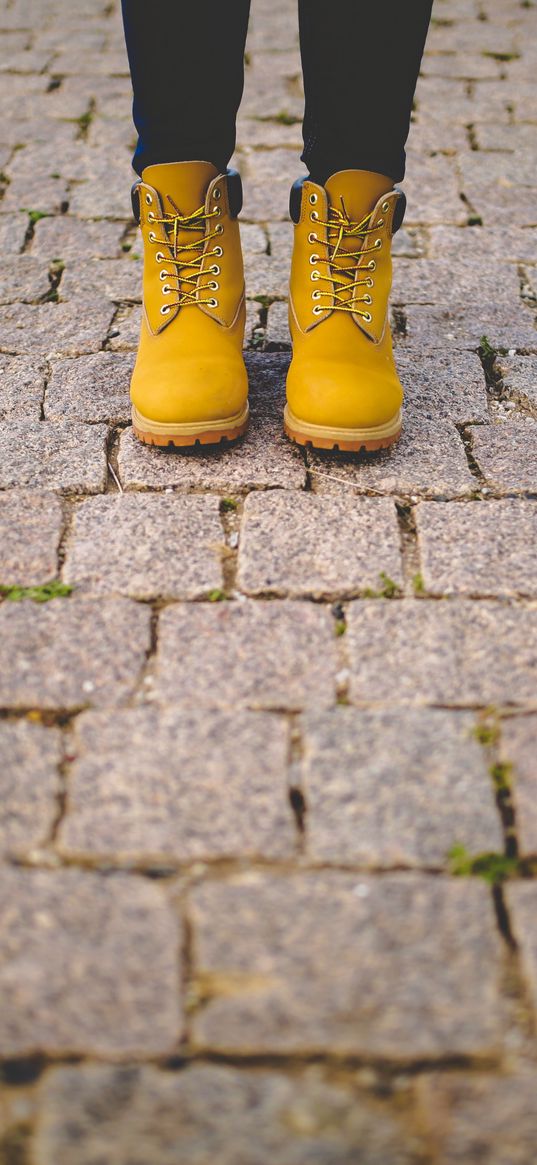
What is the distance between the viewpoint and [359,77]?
5.73ft

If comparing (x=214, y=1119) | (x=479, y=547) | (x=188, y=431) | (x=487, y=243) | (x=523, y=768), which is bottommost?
(x=214, y=1119)

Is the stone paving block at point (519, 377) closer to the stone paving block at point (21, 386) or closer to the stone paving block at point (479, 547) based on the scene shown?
the stone paving block at point (479, 547)

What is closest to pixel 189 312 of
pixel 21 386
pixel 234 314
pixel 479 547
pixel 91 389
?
pixel 234 314

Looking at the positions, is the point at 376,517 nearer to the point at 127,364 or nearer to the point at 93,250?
the point at 127,364

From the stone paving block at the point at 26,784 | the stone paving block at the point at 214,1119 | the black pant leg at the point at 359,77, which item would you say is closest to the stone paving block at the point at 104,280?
the black pant leg at the point at 359,77

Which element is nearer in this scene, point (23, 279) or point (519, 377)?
point (519, 377)

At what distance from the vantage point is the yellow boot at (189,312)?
189cm

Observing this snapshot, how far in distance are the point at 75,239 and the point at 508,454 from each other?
5.03 ft

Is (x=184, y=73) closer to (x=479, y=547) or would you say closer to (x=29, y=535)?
(x=29, y=535)

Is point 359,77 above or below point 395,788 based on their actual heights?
above

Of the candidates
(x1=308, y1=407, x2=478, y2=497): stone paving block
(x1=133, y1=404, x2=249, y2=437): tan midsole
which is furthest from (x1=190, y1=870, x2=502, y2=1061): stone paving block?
(x1=133, y1=404, x2=249, y2=437): tan midsole

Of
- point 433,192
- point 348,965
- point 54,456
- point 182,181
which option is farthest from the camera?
point 433,192

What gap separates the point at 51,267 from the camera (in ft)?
8.86

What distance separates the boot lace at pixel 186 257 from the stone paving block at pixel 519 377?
0.70m
